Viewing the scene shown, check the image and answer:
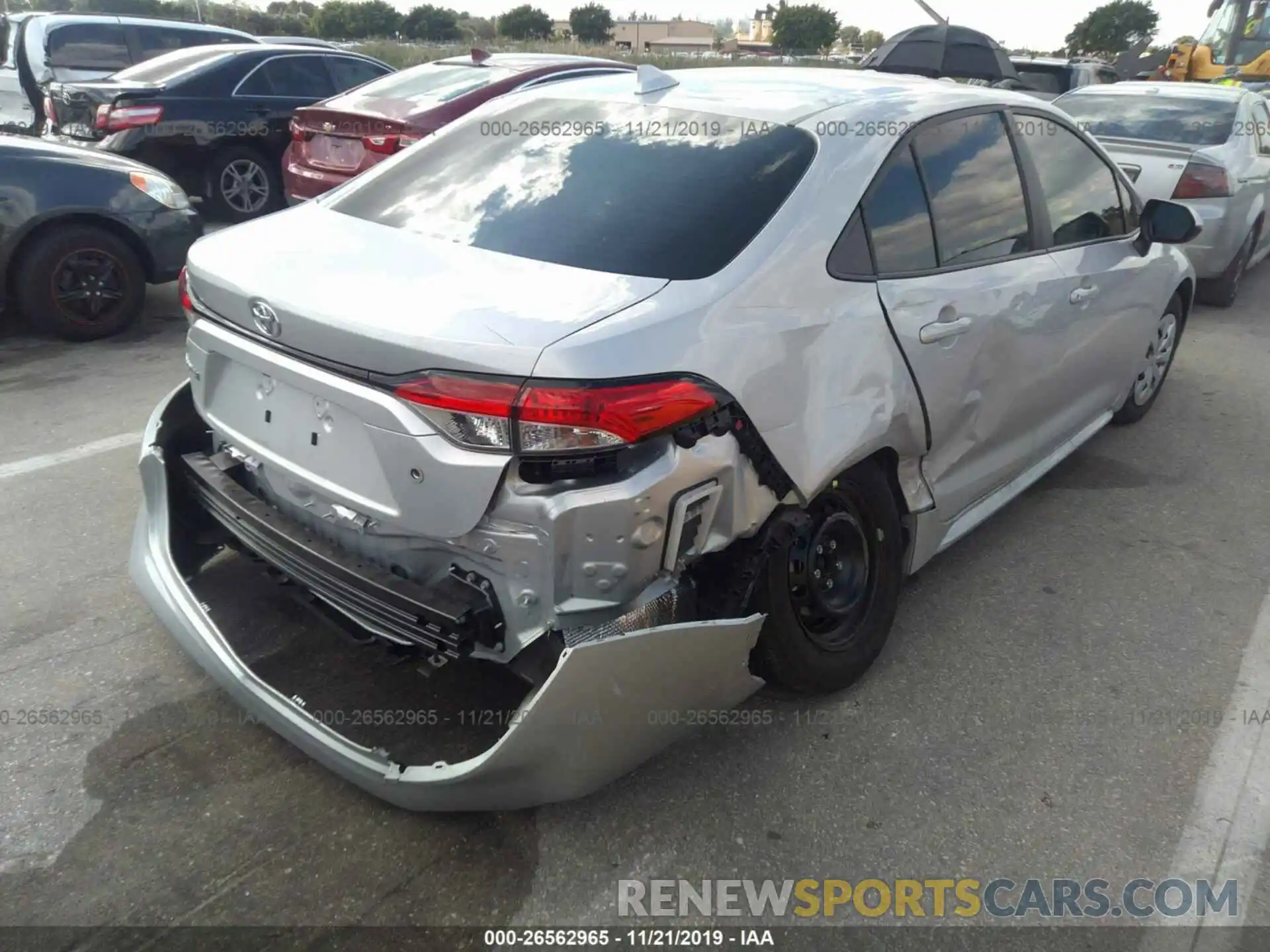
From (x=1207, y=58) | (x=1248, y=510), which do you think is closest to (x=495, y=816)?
(x=1248, y=510)

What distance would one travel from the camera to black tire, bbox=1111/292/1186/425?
4930 millimetres

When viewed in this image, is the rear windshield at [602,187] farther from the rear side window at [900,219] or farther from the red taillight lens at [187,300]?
the red taillight lens at [187,300]

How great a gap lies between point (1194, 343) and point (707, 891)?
6.14 metres

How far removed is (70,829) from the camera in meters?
2.26

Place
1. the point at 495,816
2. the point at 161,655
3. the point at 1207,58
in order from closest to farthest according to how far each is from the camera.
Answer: the point at 495,816, the point at 161,655, the point at 1207,58

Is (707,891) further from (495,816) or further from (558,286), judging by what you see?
(558,286)

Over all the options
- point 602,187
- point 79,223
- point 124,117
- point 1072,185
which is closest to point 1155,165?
point 1072,185

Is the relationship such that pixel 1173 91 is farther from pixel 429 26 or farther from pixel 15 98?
pixel 429 26

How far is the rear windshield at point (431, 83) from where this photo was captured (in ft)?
23.5

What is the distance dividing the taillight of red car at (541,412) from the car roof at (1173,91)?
789 centimetres

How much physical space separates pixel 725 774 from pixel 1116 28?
57177mm

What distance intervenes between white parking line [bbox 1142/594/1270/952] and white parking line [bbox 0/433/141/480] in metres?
4.27

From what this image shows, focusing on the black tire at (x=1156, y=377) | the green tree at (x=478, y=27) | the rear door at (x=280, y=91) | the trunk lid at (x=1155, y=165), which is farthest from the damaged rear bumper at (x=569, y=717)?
the green tree at (x=478, y=27)

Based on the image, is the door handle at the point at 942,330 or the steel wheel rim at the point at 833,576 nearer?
the steel wheel rim at the point at 833,576
